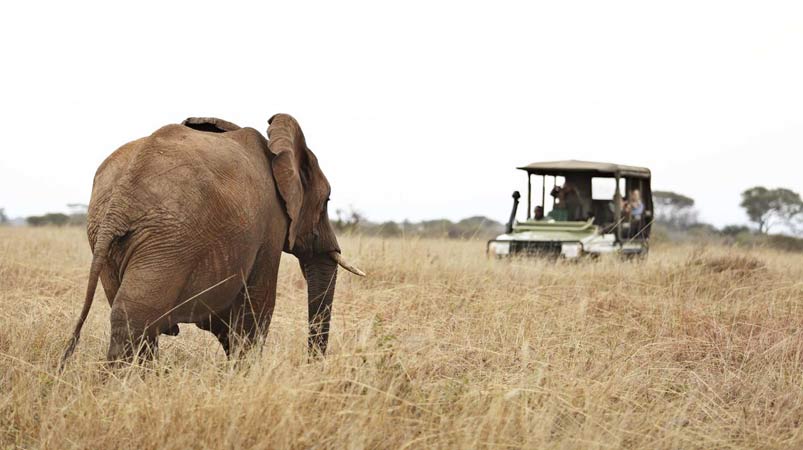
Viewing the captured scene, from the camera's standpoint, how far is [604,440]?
461 cm

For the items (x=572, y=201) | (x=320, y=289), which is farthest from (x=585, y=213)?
(x=320, y=289)

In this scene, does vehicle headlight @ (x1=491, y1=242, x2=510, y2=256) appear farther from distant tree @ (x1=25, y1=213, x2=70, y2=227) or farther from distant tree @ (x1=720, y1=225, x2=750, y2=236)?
distant tree @ (x1=25, y1=213, x2=70, y2=227)

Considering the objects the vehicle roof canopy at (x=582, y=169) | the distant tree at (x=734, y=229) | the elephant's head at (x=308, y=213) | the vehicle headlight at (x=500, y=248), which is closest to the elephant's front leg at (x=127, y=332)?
the elephant's head at (x=308, y=213)

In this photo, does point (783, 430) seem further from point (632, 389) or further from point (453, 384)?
point (453, 384)

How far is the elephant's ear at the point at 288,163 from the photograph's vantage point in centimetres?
592

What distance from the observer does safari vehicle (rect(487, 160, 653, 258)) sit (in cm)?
1548

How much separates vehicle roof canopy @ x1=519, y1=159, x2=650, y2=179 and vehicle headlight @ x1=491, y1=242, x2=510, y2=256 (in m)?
1.63

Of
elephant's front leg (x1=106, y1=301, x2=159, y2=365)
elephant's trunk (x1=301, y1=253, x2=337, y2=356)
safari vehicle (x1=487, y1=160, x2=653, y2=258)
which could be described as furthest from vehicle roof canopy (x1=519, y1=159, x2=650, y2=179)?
elephant's front leg (x1=106, y1=301, x2=159, y2=365)

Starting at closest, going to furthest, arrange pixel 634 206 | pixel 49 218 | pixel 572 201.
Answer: pixel 634 206, pixel 572 201, pixel 49 218

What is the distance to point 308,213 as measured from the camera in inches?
261

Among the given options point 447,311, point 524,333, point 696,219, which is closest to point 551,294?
point 447,311

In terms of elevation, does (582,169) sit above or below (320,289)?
above

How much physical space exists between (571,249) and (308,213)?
8968 mm

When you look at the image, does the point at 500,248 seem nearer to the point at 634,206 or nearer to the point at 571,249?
the point at 571,249
